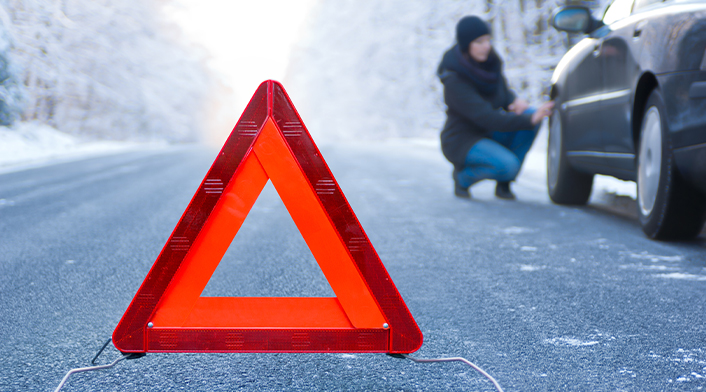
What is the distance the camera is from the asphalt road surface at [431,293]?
2.29 metres

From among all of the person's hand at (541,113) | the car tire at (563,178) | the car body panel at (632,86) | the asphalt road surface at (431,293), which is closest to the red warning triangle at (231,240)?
the asphalt road surface at (431,293)

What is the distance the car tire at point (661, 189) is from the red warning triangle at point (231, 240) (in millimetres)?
2703

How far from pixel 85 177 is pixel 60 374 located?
27.9ft

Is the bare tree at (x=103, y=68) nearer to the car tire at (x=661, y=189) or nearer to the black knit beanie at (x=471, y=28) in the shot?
the black knit beanie at (x=471, y=28)

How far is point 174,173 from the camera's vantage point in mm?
10711

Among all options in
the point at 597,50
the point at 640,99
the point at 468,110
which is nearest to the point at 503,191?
the point at 468,110

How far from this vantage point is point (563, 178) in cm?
634

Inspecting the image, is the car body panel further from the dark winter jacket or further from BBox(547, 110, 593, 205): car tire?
the dark winter jacket

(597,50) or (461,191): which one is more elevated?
(597,50)

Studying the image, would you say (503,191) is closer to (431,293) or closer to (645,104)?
(645,104)

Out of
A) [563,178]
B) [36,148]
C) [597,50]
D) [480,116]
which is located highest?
[597,50]

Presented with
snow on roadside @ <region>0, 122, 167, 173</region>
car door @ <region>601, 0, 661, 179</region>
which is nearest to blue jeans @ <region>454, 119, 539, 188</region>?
car door @ <region>601, 0, 661, 179</region>

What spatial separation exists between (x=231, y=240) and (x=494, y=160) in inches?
194

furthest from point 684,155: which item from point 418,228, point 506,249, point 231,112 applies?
point 231,112
